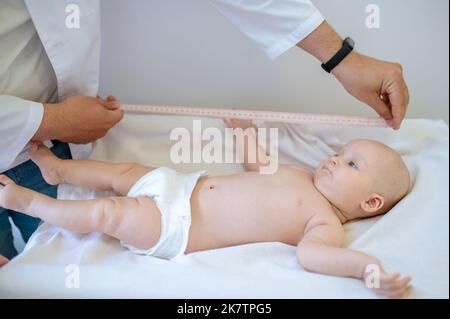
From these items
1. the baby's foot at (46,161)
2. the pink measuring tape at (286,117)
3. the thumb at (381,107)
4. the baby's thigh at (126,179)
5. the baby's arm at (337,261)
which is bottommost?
the baby's arm at (337,261)

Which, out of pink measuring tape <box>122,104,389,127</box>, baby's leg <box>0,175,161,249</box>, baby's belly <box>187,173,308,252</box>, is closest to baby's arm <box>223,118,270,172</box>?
pink measuring tape <box>122,104,389,127</box>

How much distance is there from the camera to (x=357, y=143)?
4.70 feet

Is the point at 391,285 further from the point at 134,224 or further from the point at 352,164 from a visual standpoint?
the point at 134,224

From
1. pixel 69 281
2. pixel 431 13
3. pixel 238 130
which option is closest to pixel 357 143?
pixel 238 130

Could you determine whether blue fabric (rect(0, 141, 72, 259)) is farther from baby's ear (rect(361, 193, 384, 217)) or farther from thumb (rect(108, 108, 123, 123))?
baby's ear (rect(361, 193, 384, 217))

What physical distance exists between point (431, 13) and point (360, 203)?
83 cm

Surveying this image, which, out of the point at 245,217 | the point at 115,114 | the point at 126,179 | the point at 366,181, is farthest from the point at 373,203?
the point at 115,114

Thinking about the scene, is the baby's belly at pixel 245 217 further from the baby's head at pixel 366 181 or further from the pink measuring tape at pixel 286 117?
the pink measuring tape at pixel 286 117

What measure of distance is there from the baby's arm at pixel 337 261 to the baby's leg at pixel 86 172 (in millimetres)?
564

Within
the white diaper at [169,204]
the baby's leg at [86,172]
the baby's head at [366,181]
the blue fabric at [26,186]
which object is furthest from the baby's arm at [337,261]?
the blue fabric at [26,186]

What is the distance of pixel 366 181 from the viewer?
1.37 metres

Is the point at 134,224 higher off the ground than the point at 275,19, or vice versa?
the point at 275,19

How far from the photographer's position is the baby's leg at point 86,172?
139cm

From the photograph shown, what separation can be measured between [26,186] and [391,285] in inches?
44.5
